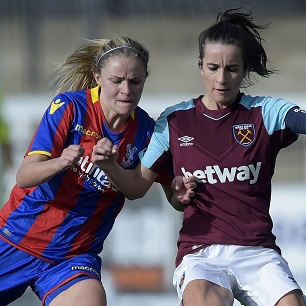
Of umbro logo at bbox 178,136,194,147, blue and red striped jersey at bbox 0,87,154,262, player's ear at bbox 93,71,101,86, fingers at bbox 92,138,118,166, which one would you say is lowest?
blue and red striped jersey at bbox 0,87,154,262

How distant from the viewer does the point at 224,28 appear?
4066 mm

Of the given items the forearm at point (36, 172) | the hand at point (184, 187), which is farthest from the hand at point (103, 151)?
the hand at point (184, 187)

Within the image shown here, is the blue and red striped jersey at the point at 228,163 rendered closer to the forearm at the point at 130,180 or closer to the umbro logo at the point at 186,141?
the umbro logo at the point at 186,141

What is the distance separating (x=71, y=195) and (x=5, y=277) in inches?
21.1

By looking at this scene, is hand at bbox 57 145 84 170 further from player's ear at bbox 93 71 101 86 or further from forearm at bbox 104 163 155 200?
player's ear at bbox 93 71 101 86

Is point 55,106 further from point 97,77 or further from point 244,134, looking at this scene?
point 244,134

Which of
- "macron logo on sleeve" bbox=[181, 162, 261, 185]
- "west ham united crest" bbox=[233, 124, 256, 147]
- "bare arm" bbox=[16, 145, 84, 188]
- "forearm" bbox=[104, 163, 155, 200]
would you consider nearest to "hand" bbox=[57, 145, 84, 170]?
"bare arm" bbox=[16, 145, 84, 188]

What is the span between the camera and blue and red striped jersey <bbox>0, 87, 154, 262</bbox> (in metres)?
4.15

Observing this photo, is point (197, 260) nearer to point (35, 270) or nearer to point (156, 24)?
point (35, 270)

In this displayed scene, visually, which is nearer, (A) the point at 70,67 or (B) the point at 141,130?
(B) the point at 141,130

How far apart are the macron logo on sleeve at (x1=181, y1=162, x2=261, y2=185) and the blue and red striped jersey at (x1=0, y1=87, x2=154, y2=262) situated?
44 cm

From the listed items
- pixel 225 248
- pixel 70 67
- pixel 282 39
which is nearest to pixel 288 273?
pixel 225 248

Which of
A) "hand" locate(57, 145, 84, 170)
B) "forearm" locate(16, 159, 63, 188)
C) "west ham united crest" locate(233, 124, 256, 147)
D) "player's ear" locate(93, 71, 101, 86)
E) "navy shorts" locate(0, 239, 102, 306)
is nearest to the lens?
"hand" locate(57, 145, 84, 170)

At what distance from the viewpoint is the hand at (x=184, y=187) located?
3893 millimetres
